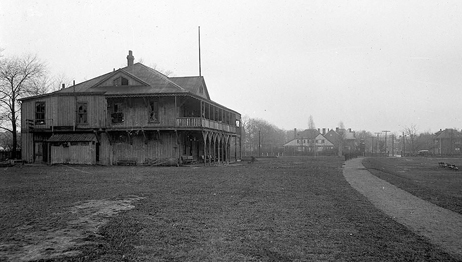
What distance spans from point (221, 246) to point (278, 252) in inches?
43.7

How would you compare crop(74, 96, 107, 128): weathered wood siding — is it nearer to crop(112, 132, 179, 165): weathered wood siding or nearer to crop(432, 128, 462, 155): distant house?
crop(112, 132, 179, 165): weathered wood siding

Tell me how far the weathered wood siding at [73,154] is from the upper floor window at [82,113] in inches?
91.6

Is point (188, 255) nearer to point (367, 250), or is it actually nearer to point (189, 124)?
point (367, 250)

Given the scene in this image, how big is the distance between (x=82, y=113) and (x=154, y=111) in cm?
699

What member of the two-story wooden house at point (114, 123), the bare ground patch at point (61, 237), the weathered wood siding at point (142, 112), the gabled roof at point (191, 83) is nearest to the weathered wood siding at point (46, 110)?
the two-story wooden house at point (114, 123)

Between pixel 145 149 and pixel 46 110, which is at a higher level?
pixel 46 110

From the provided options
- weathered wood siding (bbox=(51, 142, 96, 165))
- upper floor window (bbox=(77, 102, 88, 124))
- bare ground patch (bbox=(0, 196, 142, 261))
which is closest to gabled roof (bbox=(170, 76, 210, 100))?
upper floor window (bbox=(77, 102, 88, 124))

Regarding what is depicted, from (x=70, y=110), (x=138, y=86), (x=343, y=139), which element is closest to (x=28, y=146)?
(x=70, y=110)

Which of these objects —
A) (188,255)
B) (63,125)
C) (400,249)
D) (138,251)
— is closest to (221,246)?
(188,255)

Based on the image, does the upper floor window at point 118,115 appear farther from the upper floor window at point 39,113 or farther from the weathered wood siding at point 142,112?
the upper floor window at point 39,113

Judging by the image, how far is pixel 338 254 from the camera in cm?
692

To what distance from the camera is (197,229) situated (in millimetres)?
8773

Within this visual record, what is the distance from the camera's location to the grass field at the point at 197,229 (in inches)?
270

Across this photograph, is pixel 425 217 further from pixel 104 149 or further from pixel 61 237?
pixel 104 149
